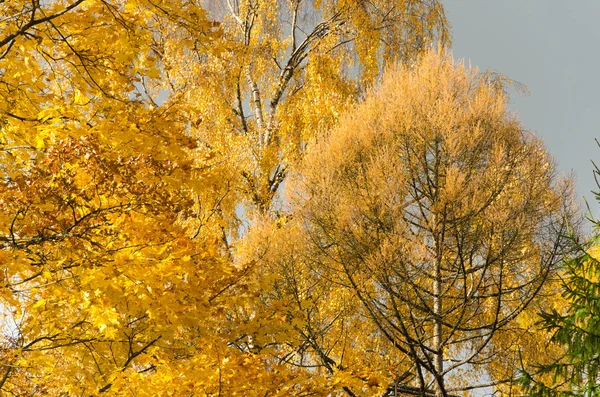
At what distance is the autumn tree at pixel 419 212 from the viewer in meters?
8.59

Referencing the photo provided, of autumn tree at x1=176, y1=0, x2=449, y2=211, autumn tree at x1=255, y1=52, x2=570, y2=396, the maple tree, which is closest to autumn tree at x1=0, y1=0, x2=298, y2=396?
the maple tree

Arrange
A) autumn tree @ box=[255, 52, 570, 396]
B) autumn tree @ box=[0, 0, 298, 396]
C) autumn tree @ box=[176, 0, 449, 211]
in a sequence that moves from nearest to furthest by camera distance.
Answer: autumn tree @ box=[0, 0, 298, 396]
autumn tree @ box=[255, 52, 570, 396]
autumn tree @ box=[176, 0, 449, 211]

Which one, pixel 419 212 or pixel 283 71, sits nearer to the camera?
pixel 419 212

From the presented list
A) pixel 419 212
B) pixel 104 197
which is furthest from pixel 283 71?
pixel 104 197

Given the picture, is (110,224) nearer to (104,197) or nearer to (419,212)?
(104,197)

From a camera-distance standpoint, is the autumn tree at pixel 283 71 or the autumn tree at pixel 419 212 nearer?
the autumn tree at pixel 419 212

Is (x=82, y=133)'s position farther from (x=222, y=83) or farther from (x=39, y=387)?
(x=222, y=83)

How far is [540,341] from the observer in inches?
505

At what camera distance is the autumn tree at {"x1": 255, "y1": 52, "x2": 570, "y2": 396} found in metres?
8.59

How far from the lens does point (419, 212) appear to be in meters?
9.61

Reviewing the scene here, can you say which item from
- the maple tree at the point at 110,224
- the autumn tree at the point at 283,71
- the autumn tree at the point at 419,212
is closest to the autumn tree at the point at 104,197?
the maple tree at the point at 110,224

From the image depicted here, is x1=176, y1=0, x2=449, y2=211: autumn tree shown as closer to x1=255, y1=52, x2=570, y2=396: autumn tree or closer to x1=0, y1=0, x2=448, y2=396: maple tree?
x1=255, y1=52, x2=570, y2=396: autumn tree

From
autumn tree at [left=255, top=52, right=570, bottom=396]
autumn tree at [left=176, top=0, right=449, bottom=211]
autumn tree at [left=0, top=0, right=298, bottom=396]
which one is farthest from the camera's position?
autumn tree at [left=176, top=0, right=449, bottom=211]

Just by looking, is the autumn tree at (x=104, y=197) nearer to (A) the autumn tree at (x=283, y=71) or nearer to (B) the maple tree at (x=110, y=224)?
(B) the maple tree at (x=110, y=224)
